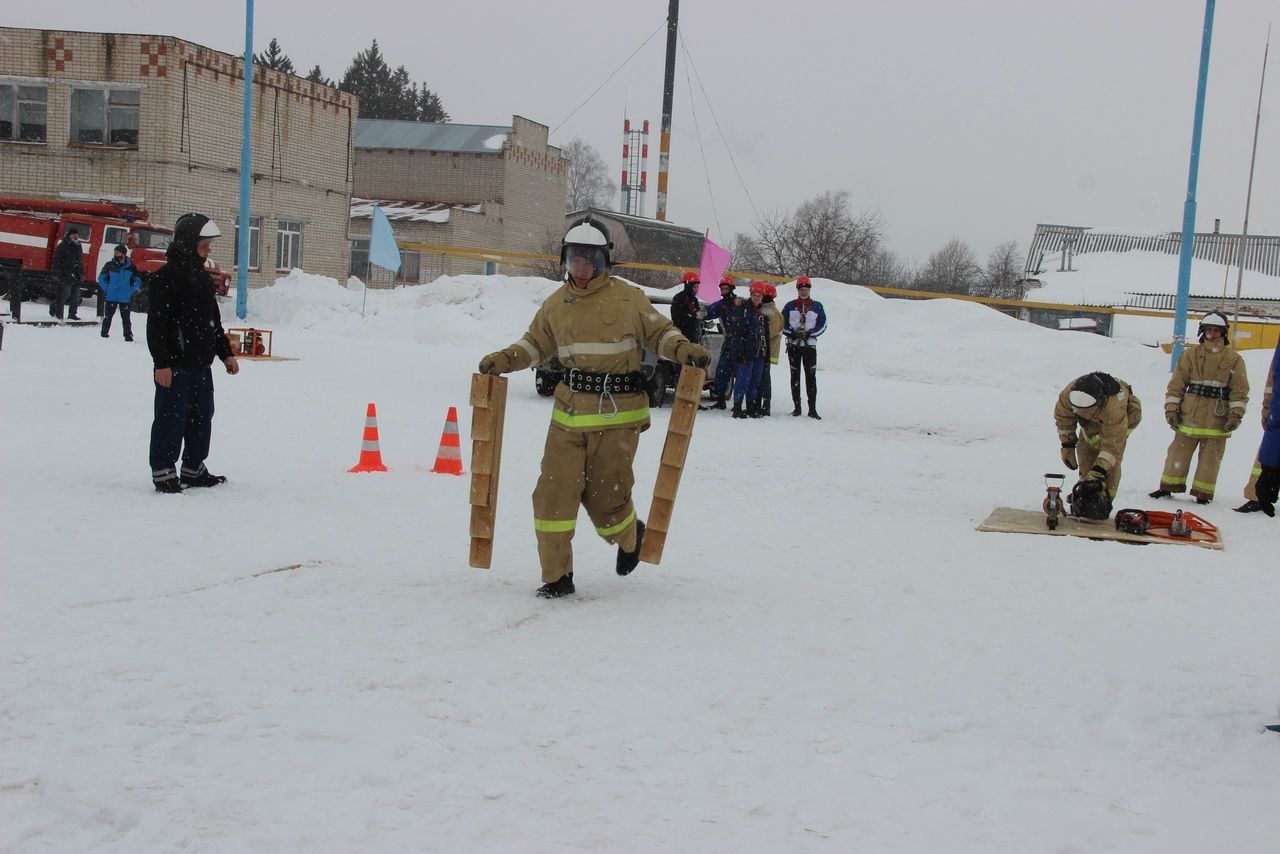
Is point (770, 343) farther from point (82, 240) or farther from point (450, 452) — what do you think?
point (82, 240)

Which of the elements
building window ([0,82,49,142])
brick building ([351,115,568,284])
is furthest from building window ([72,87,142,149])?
brick building ([351,115,568,284])

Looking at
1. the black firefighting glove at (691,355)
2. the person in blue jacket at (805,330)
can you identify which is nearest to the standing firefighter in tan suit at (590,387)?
the black firefighting glove at (691,355)

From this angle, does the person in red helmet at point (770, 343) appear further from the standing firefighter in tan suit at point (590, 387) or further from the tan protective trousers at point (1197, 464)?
the standing firefighter in tan suit at point (590, 387)

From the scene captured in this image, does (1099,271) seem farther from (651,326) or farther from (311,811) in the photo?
(311,811)

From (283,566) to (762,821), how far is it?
3.88m

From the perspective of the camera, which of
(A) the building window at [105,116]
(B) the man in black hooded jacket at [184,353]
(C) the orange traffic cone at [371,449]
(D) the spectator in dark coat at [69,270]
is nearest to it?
(B) the man in black hooded jacket at [184,353]

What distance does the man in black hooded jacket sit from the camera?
8508 millimetres

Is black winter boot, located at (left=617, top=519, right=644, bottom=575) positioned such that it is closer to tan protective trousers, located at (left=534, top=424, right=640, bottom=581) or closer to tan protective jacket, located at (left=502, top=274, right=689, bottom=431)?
tan protective trousers, located at (left=534, top=424, right=640, bottom=581)

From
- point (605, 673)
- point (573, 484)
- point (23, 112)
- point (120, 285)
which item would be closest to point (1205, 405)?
point (573, 484)

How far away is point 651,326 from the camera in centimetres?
630

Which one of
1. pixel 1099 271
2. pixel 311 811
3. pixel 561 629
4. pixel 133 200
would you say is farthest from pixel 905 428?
pixel 1099 271

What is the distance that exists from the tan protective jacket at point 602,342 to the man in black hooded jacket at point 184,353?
3.50 m

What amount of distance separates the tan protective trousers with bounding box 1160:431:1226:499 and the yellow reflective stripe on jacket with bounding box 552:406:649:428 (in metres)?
6.77

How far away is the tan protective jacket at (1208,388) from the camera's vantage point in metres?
10.6
